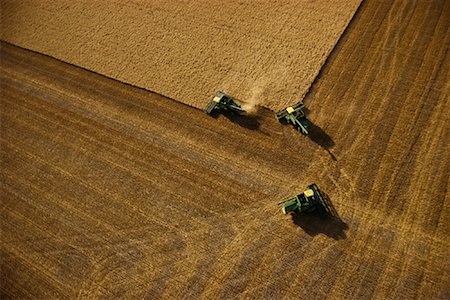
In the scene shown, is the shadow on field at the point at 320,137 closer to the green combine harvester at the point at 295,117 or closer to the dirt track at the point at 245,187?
the dirt track at the point at 245,187

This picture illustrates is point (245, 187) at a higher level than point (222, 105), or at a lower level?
lower

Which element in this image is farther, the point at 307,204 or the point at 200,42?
the point at 200,42

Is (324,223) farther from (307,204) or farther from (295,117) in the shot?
(295,117)

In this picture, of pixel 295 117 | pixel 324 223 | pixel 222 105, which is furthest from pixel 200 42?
pixel 324 223

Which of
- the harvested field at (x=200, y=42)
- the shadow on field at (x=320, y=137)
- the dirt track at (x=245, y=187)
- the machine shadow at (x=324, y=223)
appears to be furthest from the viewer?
the harvested field at (x=200, y=42)

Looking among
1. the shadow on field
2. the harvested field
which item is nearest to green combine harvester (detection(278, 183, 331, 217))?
the shadow on field

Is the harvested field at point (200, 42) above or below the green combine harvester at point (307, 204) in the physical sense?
above

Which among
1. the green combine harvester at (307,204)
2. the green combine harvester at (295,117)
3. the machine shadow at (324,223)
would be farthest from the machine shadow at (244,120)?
the machine shadow at (324,223)
